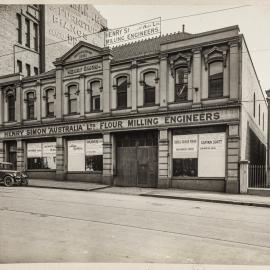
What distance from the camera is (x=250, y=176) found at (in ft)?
55.2

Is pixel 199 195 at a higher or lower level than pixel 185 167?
lower

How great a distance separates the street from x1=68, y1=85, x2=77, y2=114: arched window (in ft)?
34.8

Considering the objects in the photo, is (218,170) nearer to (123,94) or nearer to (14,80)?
(123,94)

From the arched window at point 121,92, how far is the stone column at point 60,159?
5.30 m

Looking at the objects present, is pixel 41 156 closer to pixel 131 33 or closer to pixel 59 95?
pixel 59 95

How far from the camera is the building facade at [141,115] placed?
1684 centimetres

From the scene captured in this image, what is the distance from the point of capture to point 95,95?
2130 centimetres

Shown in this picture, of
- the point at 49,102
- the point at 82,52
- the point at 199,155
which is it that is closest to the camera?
the point at 199,155

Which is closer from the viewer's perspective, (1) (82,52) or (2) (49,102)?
(1) (82,52)

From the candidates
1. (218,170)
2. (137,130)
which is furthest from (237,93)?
(137,130)

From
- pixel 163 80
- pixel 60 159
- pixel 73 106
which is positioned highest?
pixel 163 80

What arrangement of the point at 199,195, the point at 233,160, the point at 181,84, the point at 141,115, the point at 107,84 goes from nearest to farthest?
the point at 199,195
the point at 233,160
the point at 181,84
the point at 141,115
the point at 107,84

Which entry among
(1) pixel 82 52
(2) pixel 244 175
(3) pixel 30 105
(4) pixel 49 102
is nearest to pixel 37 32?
(3) pixel 30 105

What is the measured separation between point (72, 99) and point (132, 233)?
1591 cm
